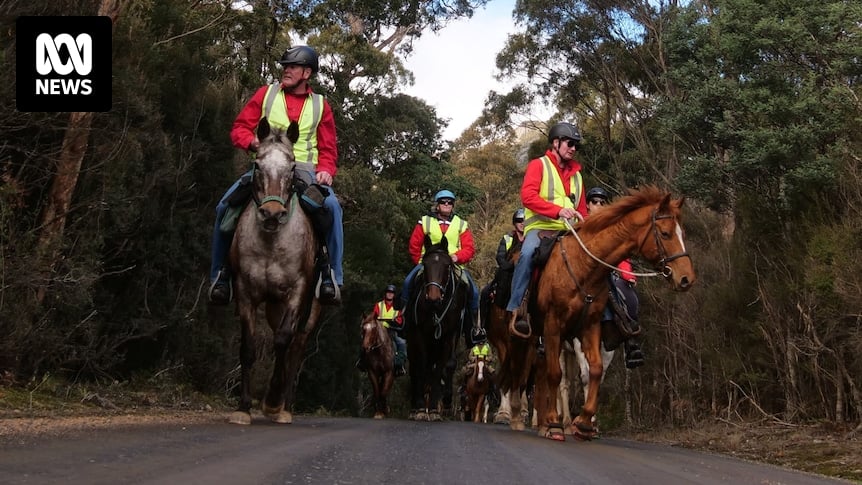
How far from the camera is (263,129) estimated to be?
8625 mm

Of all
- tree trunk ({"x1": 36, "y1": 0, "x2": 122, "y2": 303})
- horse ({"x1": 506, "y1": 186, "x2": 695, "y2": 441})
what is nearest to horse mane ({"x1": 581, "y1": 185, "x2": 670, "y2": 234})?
horse ({"x1": 506, "y1": 186, "x2": 695, "y2": 441})

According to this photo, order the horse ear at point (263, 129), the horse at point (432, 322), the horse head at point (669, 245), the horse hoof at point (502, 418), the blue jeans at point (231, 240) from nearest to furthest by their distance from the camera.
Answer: the horse ear at point (263, 129) → the horse head at point (669, 245) → the blue jeans at point (231, 240) → the horse at point (432, 322) → the horse hoof at point (502, 418)

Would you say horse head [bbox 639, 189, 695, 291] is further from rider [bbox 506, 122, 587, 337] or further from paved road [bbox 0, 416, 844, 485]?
paved road [bbox 0, 416, 844, 485]

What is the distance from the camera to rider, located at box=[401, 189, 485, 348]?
15232 millimetres

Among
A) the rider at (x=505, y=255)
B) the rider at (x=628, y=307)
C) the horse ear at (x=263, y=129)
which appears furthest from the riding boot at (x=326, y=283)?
the rider at (x=505, y=255)

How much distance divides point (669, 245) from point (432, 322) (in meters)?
6.39

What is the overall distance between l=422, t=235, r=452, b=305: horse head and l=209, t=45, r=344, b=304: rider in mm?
4672

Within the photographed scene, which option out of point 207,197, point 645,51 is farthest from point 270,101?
point 645,51

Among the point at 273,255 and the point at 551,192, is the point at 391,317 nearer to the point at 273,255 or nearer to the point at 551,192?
the point at 551,192

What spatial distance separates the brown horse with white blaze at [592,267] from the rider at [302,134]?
228cm

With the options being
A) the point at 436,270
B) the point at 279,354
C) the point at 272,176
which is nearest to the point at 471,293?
the point at 436,270

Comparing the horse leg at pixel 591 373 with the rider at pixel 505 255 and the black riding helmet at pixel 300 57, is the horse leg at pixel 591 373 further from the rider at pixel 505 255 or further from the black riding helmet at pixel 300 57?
the black riding helmet at pixel 300 57

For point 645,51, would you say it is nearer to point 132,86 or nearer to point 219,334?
point 219,334

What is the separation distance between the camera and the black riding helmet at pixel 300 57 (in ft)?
30.8
